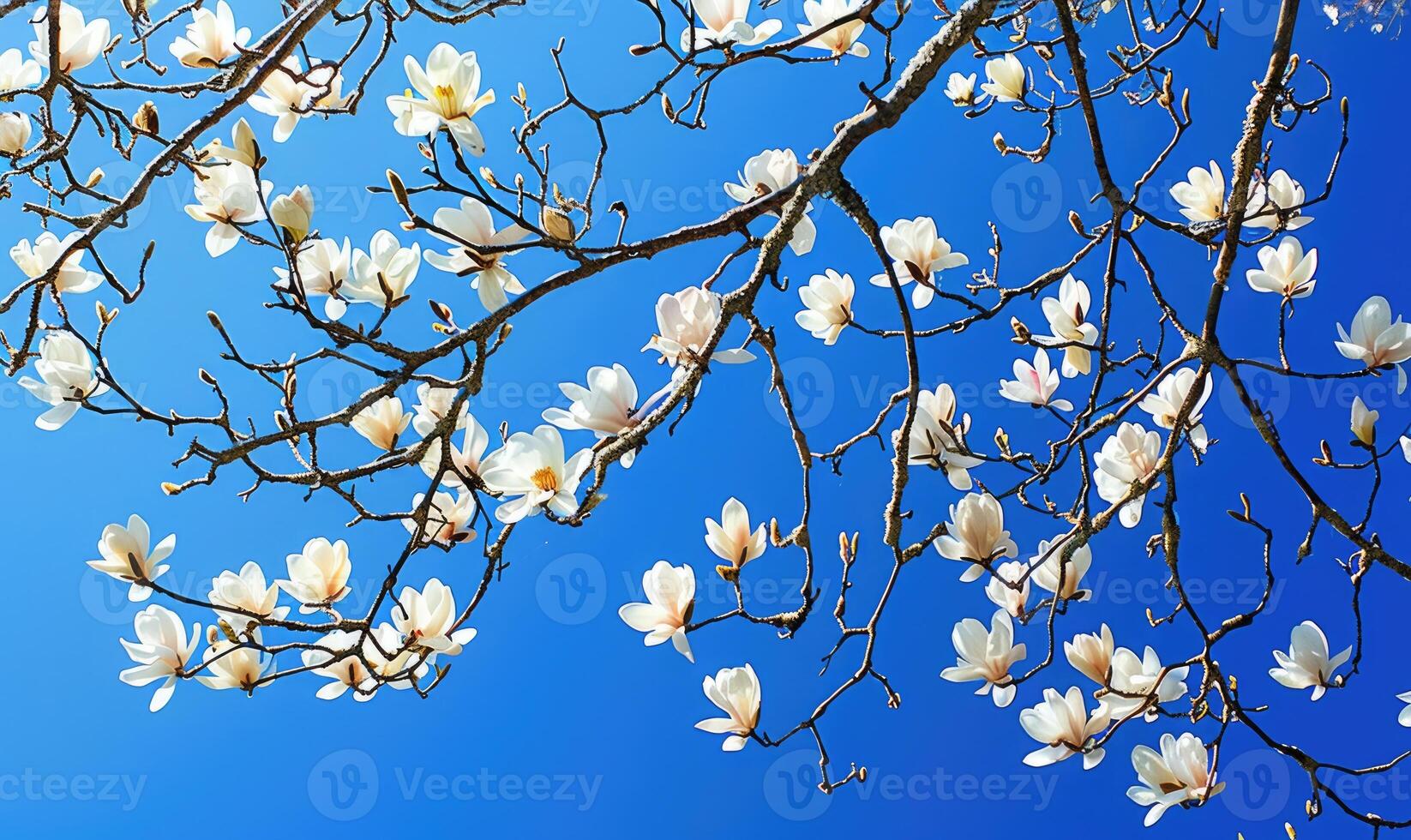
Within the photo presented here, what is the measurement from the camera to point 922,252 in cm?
133

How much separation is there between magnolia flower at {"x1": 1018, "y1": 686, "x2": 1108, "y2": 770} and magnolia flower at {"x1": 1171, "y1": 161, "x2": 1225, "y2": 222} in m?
0.72

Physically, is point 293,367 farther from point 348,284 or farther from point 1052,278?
point 1052,278

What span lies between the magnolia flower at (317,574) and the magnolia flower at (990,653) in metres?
0.78

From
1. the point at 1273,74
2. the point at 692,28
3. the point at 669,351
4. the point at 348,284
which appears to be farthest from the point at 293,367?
the point at 1273,74

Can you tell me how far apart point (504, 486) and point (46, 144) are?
94 cm

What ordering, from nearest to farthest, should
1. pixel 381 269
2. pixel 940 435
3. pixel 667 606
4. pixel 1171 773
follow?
pixel 381 269 → pixel 667 606 → pixel 940 435 → pixel 1171 773

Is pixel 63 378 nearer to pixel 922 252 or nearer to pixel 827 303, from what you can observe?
pixel 827 303

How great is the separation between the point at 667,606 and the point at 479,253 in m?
0.45

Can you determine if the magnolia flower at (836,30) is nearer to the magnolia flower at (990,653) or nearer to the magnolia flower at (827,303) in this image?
the magnolia flower at (827,303)

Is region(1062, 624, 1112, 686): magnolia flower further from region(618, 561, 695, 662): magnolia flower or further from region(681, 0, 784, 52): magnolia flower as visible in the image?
region(681, 0, 784, 52): magnolia flower

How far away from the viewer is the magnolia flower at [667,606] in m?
1.14

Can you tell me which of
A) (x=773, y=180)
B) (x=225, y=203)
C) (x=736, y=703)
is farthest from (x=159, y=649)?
(x=773, y=180)

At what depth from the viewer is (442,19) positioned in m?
1.31

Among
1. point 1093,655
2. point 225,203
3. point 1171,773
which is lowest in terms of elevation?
point 1171,773
